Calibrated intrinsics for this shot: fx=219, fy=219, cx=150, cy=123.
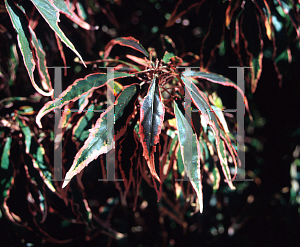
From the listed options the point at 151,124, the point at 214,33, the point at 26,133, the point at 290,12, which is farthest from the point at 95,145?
the point at 290,12

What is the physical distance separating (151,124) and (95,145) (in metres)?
0.10

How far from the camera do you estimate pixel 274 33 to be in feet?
1.98

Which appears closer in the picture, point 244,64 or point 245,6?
point 245,6

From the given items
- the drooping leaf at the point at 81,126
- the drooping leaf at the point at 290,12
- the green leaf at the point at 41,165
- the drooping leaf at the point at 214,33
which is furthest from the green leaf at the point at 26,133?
the drooping leaf at the point at 290,12

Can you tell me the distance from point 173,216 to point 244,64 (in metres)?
0.59

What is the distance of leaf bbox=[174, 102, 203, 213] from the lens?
1.24 feet

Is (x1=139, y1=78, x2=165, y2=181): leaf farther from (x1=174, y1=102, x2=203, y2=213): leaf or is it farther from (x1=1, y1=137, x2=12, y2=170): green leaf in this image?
(x1=1, y1=137, x2=12, y2=170): green leaf

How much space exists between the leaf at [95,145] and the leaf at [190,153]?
115 millimetres

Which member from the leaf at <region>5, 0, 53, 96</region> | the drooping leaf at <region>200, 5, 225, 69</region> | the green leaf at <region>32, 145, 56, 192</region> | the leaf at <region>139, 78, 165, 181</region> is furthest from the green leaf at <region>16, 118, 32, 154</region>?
the drooping leaf at <region>200, 5, 225, 69</region>

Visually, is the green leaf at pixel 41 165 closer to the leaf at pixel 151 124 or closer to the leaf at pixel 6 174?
the leaf at pixel 6 174

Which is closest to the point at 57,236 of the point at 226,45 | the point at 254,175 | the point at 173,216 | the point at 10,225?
the point at 10,225

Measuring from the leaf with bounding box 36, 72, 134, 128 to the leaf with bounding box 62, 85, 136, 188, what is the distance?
0.07 m

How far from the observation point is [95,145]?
1.23 ft

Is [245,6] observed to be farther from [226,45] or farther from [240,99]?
[240,99]
